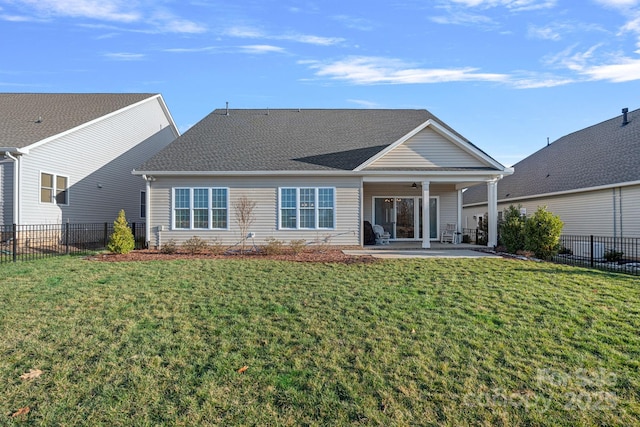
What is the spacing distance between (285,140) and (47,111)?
37.3ft

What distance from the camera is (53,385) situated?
389 cm

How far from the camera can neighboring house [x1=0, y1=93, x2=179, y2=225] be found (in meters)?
13.6

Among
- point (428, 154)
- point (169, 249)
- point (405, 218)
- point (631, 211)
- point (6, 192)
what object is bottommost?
point (169, 249)

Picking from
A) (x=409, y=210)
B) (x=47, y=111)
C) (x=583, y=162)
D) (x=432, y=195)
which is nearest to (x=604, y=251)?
(x=583, y=162)

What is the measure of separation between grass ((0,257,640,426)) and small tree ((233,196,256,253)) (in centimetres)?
671

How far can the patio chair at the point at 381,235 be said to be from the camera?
16094 mm

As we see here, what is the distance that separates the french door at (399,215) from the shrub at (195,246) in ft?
26.2

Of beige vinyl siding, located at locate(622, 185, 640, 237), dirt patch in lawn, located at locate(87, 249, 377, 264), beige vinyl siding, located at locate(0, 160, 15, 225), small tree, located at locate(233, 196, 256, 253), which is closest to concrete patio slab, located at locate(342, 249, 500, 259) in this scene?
dirt patch in lawn, located at locate(87, 249, 377, 264)

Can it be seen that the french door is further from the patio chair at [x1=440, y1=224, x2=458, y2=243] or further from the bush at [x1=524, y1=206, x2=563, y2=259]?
the bush at [x1=524, y1=206, x2=563, y2=259]

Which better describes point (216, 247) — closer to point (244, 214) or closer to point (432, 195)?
point (244, 214)

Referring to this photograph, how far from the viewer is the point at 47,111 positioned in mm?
17453

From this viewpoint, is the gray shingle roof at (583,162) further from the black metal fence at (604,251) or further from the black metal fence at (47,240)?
the black metal fence at (47,240)

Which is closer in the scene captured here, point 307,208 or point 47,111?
point 307,208

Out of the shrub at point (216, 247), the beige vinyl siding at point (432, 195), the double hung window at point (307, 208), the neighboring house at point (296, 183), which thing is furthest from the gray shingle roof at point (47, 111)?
the beige vinyl siding at point (432, 195)
